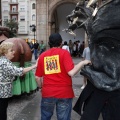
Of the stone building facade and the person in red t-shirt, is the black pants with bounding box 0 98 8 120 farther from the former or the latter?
the stone building facade

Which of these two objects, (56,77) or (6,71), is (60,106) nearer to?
(56,77)

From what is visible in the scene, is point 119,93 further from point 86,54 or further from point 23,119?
point 86,54

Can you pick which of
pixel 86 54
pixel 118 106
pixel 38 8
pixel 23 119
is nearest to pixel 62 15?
pixel 38 8

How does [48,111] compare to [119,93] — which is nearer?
[119,93]

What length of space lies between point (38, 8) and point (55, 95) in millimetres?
19811

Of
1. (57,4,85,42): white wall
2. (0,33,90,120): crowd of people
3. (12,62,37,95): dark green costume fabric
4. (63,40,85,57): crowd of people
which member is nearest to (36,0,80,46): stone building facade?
(63,40,85,57): crowd of people

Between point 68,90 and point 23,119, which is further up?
point 68,90

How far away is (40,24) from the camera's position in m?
22.6

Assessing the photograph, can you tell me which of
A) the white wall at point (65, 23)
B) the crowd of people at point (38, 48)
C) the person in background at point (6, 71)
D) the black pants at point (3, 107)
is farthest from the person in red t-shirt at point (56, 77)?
the white wall at point (65, 23)

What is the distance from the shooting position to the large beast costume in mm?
2873

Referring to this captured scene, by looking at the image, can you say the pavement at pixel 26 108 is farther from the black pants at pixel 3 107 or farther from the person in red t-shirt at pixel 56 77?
the person in red t-shirt at pixel 56 77

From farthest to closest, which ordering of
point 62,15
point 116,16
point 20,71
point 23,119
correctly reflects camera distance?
1. point 62,15
2. point 23,119
3. point 20,71
4. point 116,16

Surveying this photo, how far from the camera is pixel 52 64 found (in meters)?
3.49

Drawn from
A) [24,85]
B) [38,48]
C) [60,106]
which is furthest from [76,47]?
[60,106]
